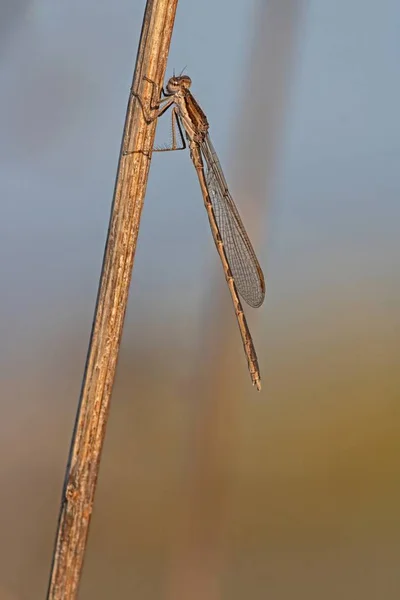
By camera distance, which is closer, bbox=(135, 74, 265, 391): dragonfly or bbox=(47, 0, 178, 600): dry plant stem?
bbox=(47, 0, 178, 600): dry plant stem

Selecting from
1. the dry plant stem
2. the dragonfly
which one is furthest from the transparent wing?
the dry plant stem

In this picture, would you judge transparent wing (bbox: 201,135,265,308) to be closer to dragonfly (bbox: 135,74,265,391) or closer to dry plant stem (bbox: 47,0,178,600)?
dragonfly (bbox: 135,74,265,391)

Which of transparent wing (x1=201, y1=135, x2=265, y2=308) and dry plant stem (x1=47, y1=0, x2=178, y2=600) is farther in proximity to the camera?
transparent wing (x1=201, y1=135, x2=265, y2=308)

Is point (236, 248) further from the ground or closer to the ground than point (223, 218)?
closer to the ground

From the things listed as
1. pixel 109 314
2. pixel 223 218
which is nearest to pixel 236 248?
pixel 223 218

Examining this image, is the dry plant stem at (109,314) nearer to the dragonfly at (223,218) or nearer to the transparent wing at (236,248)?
the dragonfly at (223,218)

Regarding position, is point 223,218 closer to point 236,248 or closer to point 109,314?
point 236,248

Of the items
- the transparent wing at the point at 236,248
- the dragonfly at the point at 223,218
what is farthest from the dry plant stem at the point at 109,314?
the transparent wing at the point at 236,248
